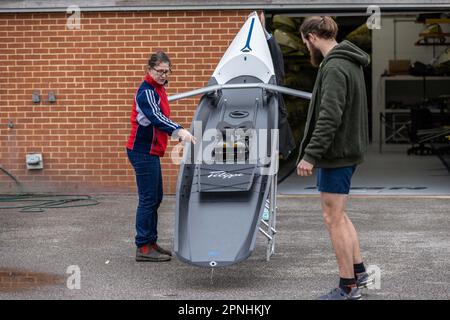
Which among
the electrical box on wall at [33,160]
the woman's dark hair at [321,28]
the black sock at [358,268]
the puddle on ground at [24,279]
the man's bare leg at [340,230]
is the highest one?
the woman's dark hair at [321,28]

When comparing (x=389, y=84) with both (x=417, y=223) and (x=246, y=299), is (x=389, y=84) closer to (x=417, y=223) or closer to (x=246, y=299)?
(x=417, y=223)

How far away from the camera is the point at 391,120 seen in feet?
81.6

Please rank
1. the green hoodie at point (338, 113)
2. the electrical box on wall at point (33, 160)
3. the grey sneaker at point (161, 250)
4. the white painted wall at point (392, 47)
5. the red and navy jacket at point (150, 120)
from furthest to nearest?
1. the white painted wall at point (392, 47)
2. the electrical box on wall at point (33, 160)
3. the grey sneaker at point (161, 250)
4. the red and navy jacket at point (150, 120)
5. the green hoodie at point (338, 113)

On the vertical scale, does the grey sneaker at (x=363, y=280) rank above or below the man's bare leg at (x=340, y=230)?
below

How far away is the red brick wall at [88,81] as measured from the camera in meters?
13.6

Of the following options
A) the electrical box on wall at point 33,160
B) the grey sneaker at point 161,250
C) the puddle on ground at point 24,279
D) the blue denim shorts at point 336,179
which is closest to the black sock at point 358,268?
the blue denim shorts at point 336,179

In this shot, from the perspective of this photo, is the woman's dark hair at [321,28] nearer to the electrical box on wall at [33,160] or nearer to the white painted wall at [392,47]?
the electrical box on wall at [33,160]

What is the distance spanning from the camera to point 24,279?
825cm

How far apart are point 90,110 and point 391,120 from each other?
1262 cm

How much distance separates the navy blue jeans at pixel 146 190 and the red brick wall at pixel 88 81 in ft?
15.4

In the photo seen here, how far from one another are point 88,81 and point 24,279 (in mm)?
5907

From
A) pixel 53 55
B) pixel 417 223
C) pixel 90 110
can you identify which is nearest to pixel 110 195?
pixel 90 110

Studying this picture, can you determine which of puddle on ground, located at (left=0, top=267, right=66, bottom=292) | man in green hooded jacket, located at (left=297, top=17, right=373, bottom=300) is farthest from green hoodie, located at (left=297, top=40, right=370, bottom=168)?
puddle on ground, located at (left=0, top=267, right=66, bottom=292)

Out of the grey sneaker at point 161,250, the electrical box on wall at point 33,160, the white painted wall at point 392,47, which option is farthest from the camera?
the white painted wall at point 392,47
